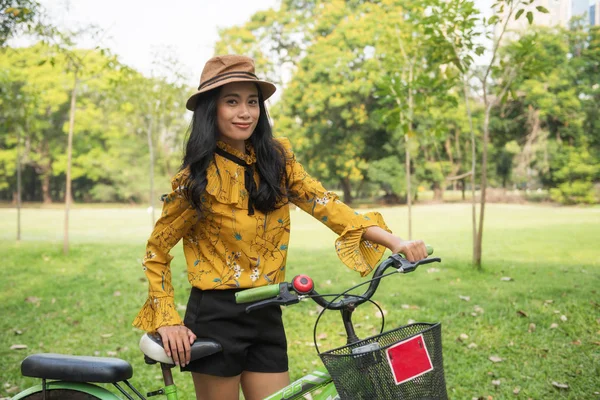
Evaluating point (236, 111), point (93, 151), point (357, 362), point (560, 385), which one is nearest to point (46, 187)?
point (93, 151)

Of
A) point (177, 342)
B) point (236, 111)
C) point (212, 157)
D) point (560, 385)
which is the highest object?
point (236, 111)

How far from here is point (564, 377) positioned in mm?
4129

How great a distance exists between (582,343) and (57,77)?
28.7 metres

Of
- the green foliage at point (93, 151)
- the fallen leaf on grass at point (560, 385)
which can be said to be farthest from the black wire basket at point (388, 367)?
the green foliage at point (93, 151)

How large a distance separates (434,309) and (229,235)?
4548 millimetres

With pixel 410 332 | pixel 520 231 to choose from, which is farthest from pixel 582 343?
pixel 520 231

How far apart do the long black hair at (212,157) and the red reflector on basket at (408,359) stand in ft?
2.72

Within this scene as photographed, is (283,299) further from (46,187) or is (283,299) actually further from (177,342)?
(46,187)

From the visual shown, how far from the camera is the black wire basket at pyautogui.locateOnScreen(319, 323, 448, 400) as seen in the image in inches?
52.7

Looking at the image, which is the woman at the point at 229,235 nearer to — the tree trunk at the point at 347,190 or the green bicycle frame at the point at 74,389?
the green bicycle frame at the point at 74,389

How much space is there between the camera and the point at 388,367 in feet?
4.39

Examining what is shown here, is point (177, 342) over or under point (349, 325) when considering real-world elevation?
under

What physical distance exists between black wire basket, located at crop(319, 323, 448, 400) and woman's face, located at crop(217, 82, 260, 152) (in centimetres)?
93

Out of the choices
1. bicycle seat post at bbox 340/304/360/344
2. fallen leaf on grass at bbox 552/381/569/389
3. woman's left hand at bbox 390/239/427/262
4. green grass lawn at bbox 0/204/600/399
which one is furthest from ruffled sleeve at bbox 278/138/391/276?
fallen leaf on grass at bbox 552/381/569/389
